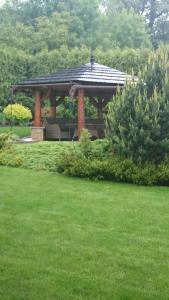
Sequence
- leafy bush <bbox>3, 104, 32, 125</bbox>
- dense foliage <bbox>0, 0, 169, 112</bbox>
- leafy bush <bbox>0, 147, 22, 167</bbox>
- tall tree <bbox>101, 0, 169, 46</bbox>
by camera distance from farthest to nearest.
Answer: tall tree <bbox>101, 0, 169, 46</bbox> → dense foliage <bbox>0, 0, 169, 112</bbox> → leafy bush <bbox>3, 104, 32, 125</bbox> → leafy bush <bbox>0, 147, 22, 167</bbox>

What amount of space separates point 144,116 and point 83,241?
511cm

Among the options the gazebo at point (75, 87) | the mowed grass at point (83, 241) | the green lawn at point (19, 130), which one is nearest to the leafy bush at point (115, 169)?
the mowed grass at point (83, 241)

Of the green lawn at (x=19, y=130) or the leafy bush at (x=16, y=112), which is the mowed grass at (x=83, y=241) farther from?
the green lawn at (x=19, y=130)

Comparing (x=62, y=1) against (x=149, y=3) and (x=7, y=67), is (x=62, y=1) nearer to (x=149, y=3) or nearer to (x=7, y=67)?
(x=149, y=3)

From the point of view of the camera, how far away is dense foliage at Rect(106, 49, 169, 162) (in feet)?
34.0

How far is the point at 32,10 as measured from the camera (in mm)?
43531

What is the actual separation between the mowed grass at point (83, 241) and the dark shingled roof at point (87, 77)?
8550 mm

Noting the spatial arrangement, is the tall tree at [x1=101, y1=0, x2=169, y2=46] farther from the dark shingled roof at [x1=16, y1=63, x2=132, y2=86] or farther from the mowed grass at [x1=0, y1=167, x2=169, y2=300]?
the mowed grass at [x1=0, y1=167, x2=169, y2=300]

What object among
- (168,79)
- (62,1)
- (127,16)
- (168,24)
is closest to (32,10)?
(62,1)

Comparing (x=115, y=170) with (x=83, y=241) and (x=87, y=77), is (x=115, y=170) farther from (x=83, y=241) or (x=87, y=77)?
(x=87, y=77)

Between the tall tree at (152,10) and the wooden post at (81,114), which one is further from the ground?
the tall tree at (152,10)

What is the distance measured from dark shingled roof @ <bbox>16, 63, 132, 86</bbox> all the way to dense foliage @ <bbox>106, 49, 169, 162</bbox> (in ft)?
20.3

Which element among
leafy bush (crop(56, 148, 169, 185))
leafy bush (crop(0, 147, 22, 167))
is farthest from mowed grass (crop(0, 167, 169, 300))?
leafy bush (crop(0, 147, 22, 167))

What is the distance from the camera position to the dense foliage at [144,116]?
1035cm
